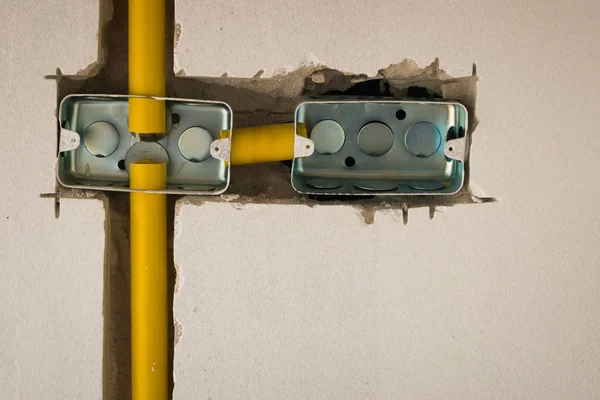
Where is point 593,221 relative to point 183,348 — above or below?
above

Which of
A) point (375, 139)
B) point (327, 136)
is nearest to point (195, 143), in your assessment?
point (327, 136)

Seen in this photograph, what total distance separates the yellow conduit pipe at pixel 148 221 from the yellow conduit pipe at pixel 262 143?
0.15 metres

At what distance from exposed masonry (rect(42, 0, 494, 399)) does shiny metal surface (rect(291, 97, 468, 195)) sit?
0.03 meters

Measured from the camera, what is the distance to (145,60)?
43.9 inches

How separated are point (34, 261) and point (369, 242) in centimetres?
66

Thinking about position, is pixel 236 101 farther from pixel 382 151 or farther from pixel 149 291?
pixel 149 291

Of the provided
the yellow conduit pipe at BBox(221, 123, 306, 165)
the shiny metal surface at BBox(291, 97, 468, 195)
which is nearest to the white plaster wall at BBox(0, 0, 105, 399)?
the yellow conduit pipe at BBox(221, 123, 306, 165)

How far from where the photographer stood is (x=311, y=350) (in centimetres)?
115

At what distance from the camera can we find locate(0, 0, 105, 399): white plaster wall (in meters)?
1.11

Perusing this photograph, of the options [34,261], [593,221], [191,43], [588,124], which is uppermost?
[191,43]

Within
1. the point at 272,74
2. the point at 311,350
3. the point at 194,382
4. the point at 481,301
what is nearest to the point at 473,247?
Result: the point at 481,301

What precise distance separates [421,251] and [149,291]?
0.54m

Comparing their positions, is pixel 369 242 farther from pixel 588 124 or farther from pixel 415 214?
pixel 588 124

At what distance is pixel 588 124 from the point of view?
1.10 m
